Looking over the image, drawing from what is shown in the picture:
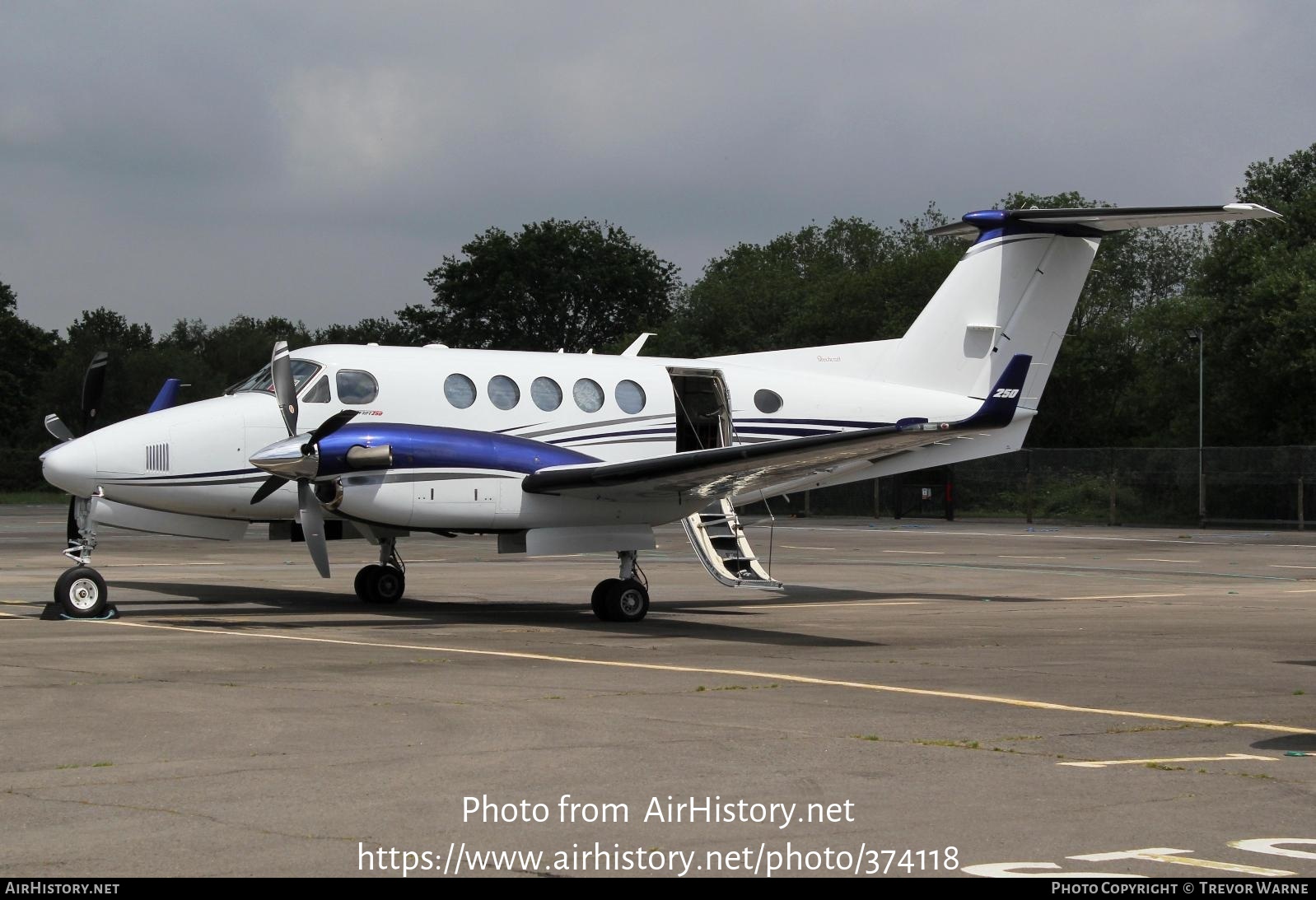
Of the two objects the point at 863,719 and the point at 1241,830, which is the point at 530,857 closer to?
the point at 1241,830

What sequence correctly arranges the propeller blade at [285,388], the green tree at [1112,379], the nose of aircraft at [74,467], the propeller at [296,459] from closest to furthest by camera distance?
the propeller at [296,459], the nose of aircraft at [74,467], the propeller blade at [285,388], the green tree at [1112,379]

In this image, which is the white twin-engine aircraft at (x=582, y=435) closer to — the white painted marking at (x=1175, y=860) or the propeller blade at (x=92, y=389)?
the propeller blade at (x=92, y=389)

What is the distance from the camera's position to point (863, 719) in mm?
9234

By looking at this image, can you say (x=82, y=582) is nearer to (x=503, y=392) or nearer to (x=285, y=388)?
(x=285, y=388)

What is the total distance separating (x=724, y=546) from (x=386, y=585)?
4.58 metres

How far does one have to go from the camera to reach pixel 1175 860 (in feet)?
18.3

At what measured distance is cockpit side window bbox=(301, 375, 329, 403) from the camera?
1617cm

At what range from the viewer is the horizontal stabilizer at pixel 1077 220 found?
17.7m

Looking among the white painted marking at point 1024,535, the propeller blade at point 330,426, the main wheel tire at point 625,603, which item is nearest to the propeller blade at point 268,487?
the propeller blade at point 330,426

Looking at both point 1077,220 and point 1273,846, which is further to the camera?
point 1077,220

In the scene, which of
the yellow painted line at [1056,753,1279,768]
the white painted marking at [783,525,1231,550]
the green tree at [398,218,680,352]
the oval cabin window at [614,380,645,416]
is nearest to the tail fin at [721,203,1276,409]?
the oval cabin window at [614,380,645,416]

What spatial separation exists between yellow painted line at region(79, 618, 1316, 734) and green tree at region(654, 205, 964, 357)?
2159 inches

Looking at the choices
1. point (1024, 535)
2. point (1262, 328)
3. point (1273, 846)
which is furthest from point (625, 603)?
point (1262, 328)

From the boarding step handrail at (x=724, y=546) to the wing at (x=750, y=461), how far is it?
2.73ft
